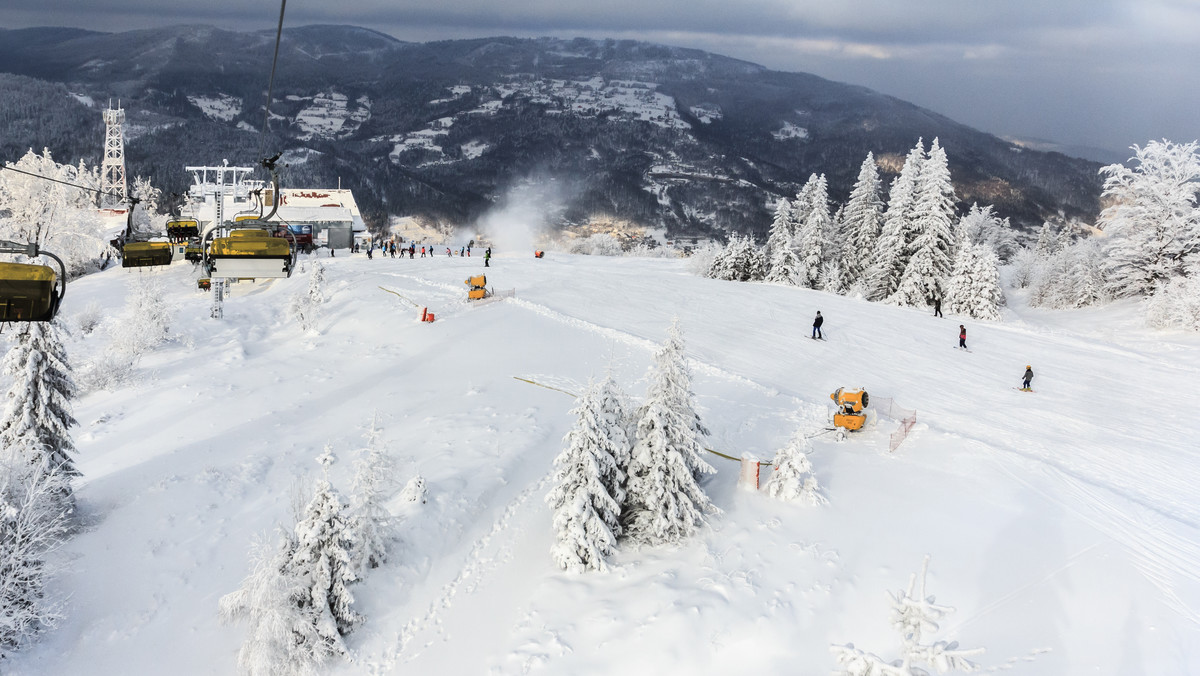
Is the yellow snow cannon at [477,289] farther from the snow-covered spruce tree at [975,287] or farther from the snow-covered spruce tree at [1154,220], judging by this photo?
the snow-covered spruce tree at [1154,220]

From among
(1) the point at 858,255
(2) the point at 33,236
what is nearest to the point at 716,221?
(1) the point at 858,255

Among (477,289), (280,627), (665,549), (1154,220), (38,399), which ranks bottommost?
(280,627)

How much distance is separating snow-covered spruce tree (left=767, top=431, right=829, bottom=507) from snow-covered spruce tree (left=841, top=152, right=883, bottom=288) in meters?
38.3

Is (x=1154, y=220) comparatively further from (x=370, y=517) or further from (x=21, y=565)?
(x=21, y=565)

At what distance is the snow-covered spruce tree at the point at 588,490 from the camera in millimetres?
12242

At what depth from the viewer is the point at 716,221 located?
18975 cm

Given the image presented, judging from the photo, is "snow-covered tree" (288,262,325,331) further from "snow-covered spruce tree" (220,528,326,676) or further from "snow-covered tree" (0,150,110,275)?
"snow-covered tree" (0,150,110,275)

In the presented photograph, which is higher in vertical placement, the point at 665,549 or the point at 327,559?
the point at 665,549

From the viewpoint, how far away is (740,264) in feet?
152

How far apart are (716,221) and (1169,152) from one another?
15022cm

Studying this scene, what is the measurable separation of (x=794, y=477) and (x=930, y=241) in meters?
35.7

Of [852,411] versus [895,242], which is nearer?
[852,411]

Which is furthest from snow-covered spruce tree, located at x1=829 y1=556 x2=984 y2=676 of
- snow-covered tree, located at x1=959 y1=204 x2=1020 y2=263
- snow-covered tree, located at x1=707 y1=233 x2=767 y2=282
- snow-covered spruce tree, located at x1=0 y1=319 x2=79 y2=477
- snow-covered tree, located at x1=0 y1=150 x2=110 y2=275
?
snow-covered tree, located at x1=959 y1=204 x2=1020 y2=263

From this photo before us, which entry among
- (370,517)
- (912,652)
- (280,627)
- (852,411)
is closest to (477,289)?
(852,411)
